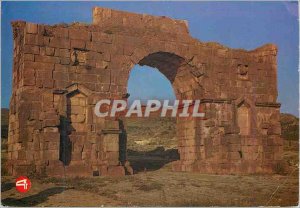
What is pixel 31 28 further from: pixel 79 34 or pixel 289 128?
pixel 289 128

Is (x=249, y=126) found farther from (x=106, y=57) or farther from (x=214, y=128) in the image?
(x=106, y=57)

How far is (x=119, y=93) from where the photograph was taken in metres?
14.3

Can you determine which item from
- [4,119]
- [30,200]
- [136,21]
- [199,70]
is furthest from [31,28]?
[4,119]

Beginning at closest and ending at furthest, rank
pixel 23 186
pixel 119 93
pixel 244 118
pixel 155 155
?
pixel 23 186
pixel 119 93
pixel 244 118
pixel 155 155

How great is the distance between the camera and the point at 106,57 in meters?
14.3

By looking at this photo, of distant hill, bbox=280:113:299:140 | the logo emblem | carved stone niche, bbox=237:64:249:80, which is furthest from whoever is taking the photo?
distant hill, bbox=280:113:299:140

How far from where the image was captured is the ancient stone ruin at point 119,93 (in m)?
12.9

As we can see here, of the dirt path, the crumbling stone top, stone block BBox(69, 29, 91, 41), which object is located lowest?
the dirt path

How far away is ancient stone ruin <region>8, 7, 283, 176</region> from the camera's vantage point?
1286 cm

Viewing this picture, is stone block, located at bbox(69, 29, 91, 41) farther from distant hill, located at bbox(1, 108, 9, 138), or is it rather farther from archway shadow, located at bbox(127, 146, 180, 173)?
archway shadow, located at bbox(127, 146, 180, 173)

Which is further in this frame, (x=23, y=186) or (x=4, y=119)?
(x=4, y=119)

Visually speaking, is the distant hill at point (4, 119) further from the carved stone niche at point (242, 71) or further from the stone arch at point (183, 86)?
the carved stone niche at point (242, 71)
